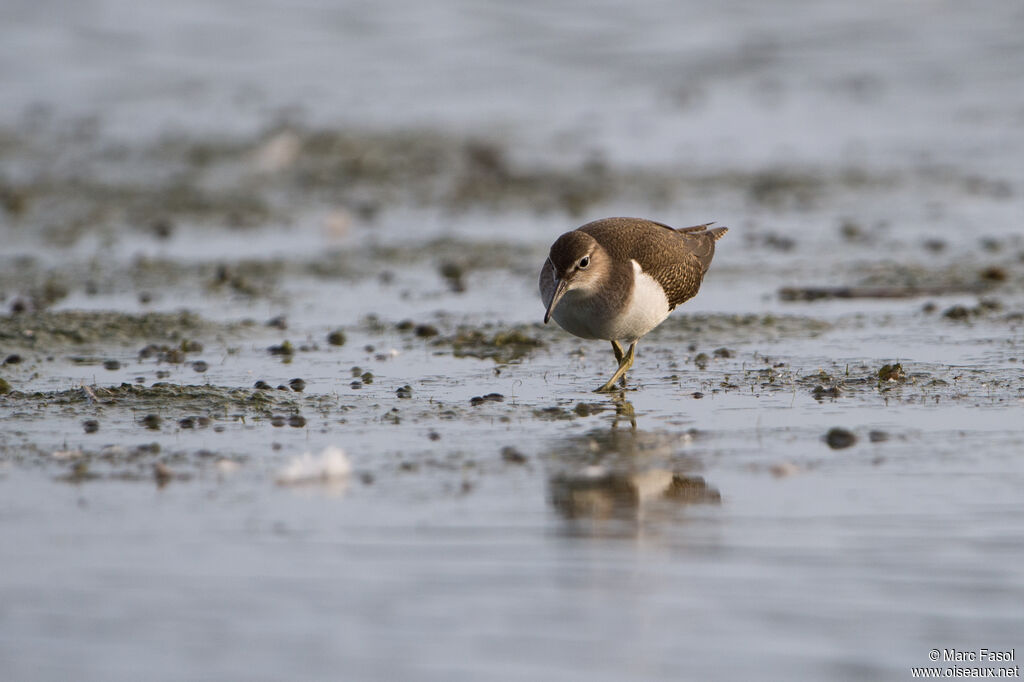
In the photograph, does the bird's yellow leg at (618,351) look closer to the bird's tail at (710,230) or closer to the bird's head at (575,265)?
the bird's head at (575,265)

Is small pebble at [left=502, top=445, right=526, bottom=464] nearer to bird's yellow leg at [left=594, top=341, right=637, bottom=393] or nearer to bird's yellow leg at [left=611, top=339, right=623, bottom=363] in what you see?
bird's yellow leg at [left=594, top=341, right=637, bottom=393]

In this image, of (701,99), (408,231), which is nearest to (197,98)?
(701,99)

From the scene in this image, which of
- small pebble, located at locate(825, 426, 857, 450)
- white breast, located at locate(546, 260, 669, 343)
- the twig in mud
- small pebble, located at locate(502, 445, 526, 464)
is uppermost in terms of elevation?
the twig in mud

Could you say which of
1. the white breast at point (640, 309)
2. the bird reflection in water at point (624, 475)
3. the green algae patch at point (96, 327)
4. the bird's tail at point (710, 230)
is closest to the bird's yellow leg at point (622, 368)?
the white breast at point (640, 309)

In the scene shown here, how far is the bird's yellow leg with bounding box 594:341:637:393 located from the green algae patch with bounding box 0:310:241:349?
2.67 m

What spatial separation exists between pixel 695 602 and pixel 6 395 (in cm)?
418

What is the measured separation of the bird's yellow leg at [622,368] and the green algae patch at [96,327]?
2672mm

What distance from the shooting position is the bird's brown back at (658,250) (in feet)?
25.3

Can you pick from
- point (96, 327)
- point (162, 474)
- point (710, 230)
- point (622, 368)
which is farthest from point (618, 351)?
point (96, 327)

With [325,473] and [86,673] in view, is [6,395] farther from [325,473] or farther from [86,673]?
[86,673]

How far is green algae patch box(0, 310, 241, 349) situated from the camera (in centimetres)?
872

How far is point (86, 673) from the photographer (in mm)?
4051

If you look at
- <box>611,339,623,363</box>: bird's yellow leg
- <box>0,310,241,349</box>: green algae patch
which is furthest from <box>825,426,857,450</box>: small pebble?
<box>0,310,241,349</box>: green algae patch

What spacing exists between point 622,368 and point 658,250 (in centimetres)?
67
